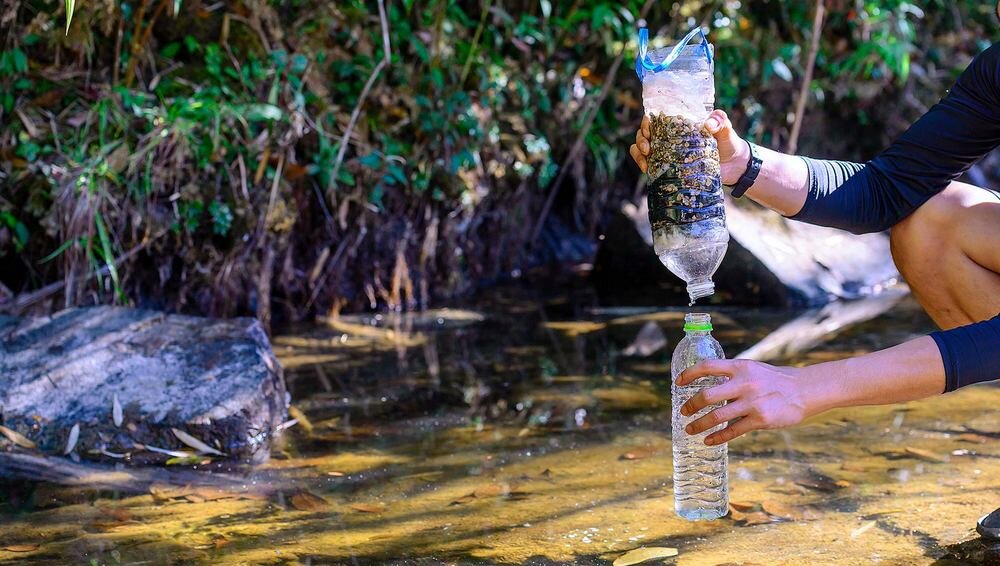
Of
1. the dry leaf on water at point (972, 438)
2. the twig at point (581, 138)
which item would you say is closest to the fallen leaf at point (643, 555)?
the dry leaf on water at point (972, 438)

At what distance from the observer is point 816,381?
1.84 metres

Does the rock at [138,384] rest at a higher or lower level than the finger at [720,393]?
lower

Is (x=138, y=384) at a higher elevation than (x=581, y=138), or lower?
lower

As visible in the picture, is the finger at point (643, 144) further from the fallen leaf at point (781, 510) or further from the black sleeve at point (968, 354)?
the fallen leaf at point (781, 510)

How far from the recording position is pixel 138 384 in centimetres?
352

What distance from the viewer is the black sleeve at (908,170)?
8.33 ft

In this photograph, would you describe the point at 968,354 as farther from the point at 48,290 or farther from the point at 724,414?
the point at 48,290

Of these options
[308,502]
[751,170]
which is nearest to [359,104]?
[308,502]

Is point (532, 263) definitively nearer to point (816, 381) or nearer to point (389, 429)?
point (389, 429)

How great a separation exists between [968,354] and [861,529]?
0.78m

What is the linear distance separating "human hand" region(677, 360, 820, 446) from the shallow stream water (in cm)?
59

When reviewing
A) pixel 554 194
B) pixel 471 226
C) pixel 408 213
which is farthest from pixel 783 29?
pixel 408 213

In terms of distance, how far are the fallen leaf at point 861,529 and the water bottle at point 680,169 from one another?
2.25 feet

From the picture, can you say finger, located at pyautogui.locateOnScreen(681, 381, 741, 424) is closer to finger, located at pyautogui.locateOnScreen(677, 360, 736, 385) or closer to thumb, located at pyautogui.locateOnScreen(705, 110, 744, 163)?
finger, located at pyautogui.locateOnScreen(677, 360, 736, 385)
